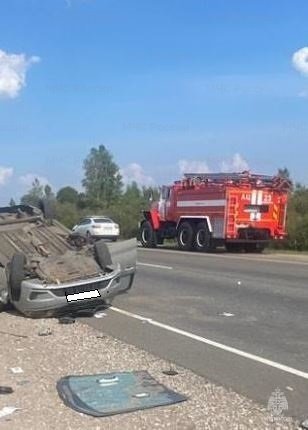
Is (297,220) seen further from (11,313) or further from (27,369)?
(27,369)

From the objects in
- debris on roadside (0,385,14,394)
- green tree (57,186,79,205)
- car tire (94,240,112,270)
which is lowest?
debris on roadside (0,385,14,394)

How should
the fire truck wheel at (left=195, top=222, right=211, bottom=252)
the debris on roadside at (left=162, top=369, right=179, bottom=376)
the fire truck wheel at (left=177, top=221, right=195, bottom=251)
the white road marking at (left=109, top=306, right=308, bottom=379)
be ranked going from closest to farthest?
the debris on roadside at (left=162, top=369, right=179, bottom=376) < the white road marking at (left=109, top=306, right=308, bottom=379) < the fire truck wheel at (left=195, top=222, right=211, bottom=252) < the fire truck wheel at (left=177, top=221, right=195, bottom=251)

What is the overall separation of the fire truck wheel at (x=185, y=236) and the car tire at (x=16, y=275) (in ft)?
60.1

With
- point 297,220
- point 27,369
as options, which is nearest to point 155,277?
point 27,369

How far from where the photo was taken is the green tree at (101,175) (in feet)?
311

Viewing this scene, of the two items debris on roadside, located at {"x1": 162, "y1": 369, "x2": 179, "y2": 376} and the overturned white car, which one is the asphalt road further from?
the overturned white car

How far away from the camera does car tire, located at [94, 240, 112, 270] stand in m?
10.9

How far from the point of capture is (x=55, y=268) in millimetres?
10336

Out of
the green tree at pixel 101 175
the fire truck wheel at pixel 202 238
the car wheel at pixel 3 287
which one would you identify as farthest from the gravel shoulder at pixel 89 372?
the green tree at pixel 101 175

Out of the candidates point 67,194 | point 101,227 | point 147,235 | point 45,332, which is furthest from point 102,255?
point 67,194

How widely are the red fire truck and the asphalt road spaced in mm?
8469

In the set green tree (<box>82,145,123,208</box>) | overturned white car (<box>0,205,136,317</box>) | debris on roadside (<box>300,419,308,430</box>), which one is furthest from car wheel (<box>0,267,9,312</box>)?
green tree (<box>82,145,123,208</box>)

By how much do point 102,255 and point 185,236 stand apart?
701 inches

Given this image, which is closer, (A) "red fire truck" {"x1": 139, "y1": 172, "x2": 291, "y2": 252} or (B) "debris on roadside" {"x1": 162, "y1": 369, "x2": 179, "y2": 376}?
(B) "debris on roadside" {"x1": 162, "y1": 369, "x2": 179, "y2": 376}
